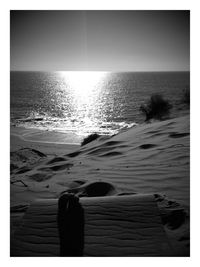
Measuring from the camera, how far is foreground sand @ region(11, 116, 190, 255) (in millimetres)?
4065

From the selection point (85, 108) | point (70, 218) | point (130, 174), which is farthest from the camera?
point (85, 108)

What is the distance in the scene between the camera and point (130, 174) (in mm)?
5164

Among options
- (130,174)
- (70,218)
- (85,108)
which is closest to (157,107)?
(130,174)

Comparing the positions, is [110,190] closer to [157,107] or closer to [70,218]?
[70,218]

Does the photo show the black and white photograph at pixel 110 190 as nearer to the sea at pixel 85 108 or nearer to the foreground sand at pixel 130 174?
the foreground sand at pixel 130 174

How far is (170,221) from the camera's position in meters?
3.76

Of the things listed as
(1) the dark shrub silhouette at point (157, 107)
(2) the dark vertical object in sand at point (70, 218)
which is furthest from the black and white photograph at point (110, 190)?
(1) the dark shrub silhouette at point (157, 107)

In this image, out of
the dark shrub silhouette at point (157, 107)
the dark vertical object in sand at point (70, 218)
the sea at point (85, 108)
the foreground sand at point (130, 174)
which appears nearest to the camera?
the dark vertical object in sand at point (70, 218)

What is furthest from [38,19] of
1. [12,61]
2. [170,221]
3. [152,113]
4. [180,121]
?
[152,113]

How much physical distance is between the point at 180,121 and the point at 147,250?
478cm

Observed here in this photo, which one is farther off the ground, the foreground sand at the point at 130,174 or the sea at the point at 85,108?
the sea at the point at 85,108

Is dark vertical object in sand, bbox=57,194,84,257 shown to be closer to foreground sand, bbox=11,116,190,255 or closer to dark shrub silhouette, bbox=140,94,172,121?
foreground sand, bbox=11,116,190,255

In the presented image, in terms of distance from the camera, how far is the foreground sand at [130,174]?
13.3 ft

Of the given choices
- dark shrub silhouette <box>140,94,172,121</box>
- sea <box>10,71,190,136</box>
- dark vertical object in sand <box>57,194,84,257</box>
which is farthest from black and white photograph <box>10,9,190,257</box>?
dark shrub silhouette <box>140,94,172,121</box>
